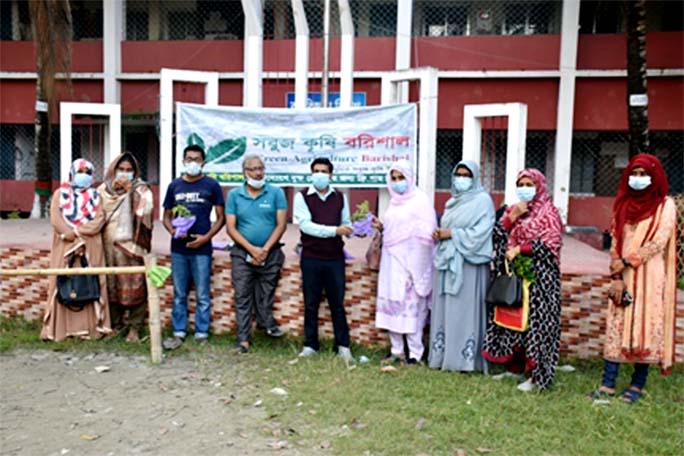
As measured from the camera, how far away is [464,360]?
449 cm

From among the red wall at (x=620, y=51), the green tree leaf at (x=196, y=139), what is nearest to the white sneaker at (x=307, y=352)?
the green tree leaf at (x=196, y=139)

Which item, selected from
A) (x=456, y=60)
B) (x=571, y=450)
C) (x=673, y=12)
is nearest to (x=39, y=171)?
(x=456, y=60)

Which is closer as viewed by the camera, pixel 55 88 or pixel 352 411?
pixel 352 411

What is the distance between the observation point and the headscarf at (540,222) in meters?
4.07

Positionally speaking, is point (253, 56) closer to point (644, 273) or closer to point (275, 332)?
point (275, 332)

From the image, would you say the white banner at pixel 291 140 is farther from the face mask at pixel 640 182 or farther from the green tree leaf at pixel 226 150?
the face mask at pixel 640 182

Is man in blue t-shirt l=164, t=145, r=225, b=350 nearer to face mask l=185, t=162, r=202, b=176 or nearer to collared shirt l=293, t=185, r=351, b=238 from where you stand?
face mask l=185, t=162, r=202, b=176

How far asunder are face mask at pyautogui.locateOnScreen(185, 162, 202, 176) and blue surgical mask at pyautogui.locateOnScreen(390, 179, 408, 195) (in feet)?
5.33

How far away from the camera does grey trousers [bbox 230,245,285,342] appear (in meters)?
4.98

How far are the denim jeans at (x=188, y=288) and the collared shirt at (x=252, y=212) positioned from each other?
52cm

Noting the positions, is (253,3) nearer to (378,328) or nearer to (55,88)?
(378,328)

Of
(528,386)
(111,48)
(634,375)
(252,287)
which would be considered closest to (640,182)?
(634,375)

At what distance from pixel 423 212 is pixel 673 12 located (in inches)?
372

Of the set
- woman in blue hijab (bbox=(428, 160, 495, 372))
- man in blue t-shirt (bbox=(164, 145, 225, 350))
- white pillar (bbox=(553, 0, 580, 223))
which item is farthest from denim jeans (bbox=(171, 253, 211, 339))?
white pillar (bbox=(553, 0, 580, 223))
